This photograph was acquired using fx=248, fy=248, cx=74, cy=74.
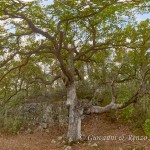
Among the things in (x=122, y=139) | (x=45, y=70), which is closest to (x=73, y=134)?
(x=122, y=139)

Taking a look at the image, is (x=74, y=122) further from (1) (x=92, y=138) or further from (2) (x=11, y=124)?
(2) (x=11, y=124)

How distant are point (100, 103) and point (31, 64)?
Result: 5.67m

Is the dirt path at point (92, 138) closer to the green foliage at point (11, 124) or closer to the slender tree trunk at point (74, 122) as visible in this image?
the slender tree trunk at point (74, 122)

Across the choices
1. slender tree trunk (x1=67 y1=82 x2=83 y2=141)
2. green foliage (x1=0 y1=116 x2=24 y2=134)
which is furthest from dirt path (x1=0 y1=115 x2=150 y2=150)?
green foliage (x1=0 y1=116 x2=24 y2=134)

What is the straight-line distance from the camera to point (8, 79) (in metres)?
17.8

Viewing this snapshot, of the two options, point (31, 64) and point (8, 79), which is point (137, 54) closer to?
point (31, 64)

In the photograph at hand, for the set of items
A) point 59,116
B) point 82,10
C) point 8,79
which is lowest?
point 59,116

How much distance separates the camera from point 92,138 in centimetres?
1376

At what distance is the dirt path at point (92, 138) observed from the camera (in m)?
12.3

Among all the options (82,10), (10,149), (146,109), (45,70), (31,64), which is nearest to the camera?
(82,10)

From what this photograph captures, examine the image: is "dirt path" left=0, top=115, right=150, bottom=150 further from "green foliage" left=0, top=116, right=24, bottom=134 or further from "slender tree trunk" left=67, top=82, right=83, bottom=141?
"green foliage" left=0, top=116, right=24, bottom=134

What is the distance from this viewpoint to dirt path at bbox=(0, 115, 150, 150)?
12273 mm

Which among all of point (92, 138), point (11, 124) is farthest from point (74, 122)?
point (11, 124)

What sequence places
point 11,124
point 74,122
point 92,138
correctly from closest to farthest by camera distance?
point 74,122, point 92,138, point 11,124
